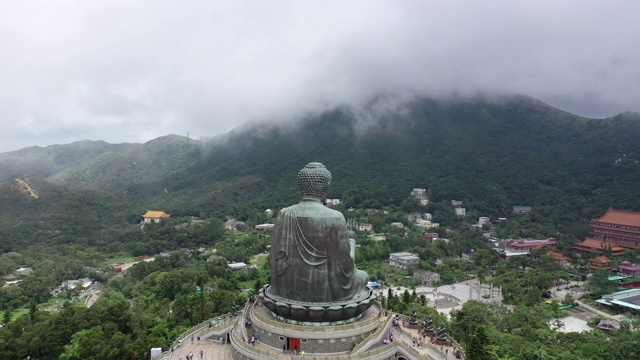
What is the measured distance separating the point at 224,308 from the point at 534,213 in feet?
251

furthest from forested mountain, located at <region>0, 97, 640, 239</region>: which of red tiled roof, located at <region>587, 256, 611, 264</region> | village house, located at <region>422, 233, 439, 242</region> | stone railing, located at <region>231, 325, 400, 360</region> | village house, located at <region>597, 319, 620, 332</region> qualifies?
stone railing, located at <region>231, 325, 400, 360</region>

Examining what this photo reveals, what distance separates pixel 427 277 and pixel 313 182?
37.0 metres

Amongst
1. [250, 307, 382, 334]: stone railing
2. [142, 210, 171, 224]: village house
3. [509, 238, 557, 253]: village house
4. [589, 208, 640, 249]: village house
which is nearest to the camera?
[250, 307, 382, 334]: stone railing

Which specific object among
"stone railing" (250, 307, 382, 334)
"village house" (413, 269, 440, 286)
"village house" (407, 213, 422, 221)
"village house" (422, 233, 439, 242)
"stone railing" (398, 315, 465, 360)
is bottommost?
"village house" (413, 269, 440, 286)

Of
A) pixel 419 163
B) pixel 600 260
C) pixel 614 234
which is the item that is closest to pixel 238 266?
pixel 600 260

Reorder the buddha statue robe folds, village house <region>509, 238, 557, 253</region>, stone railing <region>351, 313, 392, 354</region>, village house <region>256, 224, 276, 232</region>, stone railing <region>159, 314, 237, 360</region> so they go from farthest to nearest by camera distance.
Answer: village house <region>256, 224, 276, 232</region>
village house <region>509, 238, 557, 253</region>
stone railing <region>159, 314, 237, 360</region>
the buddha statue robe folds
stone railing <region>351, 313, 392, 354</region>

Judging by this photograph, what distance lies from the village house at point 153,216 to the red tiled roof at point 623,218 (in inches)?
3162

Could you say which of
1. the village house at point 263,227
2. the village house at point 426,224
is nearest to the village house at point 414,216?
the village house at point 426,224

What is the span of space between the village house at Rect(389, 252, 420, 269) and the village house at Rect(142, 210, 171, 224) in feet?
167

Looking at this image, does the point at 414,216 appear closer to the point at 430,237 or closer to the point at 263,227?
the point at 430,237

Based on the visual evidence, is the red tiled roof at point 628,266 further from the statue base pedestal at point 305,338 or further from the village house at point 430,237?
the statue base pedestal at point 305,338

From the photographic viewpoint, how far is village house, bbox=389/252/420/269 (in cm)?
5990

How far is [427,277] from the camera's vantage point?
54344mm

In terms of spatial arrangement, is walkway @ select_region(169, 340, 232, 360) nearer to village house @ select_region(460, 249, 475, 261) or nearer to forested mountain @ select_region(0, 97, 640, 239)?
village house @ select_region(460, 249, 475, 261)
